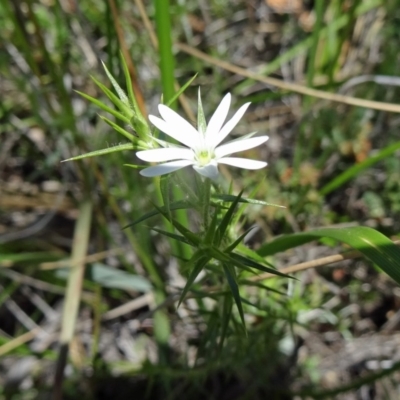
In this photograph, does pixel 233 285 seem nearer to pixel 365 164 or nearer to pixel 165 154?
pixel 165 154

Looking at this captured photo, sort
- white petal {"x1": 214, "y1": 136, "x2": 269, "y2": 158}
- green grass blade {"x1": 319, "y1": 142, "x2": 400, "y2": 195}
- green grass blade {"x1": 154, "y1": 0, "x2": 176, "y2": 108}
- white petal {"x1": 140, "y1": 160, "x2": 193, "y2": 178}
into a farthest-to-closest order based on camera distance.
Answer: green grass blade {"x1": 319, "y1": 142, "x2": 400, "y2": 195}, green grass blade {"x1": 154, "y1": 0, "x2": 176, "y2": 108}, white petal {"x1": 214, "y1": 136, "x2": 269, "y2": 158}, white petal {"x1": 140, "y1": 160, "x2": 193, "y2": 178}

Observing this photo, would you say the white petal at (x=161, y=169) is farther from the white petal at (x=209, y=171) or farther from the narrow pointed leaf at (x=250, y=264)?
the narrow pointed leaf at (x=250, y=264)

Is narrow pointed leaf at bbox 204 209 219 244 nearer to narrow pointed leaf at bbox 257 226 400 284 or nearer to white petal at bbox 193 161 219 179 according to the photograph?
white petal at bbox 193 161 219 179

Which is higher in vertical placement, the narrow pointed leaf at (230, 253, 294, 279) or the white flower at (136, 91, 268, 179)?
the white flower at (136, 91, 268, 179)

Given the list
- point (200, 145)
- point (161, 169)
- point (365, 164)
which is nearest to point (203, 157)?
point (200, 145)

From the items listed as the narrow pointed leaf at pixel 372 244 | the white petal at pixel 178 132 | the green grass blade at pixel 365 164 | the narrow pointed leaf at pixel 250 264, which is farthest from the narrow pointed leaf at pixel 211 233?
the green grass blade at pixel 365 164

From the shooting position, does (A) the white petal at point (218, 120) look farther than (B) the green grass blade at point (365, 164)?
No

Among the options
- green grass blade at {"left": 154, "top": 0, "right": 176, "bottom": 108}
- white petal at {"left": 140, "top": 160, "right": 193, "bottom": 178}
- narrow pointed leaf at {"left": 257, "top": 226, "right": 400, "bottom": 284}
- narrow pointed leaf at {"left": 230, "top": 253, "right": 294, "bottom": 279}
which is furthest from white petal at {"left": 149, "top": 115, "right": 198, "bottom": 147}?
green grass blade at {"left": 154, "top": 0, "right": 176, "bottom": 108}

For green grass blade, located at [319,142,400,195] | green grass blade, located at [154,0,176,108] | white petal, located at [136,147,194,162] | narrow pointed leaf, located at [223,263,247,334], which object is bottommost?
narrow pointed leaf, located at [223,263,247,334]

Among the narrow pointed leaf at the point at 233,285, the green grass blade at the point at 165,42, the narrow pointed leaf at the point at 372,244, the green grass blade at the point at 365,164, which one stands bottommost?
the narrow pointed leaf at the point at 233,285

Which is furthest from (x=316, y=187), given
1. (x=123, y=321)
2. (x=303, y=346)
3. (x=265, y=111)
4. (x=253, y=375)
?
(x=123, y=321)
